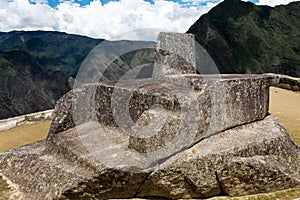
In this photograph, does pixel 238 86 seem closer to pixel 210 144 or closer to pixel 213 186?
pixel 210 144

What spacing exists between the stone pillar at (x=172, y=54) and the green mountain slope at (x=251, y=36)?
10576 cm

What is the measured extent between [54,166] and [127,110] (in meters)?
1.99

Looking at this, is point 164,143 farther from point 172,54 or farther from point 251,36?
point 251,36

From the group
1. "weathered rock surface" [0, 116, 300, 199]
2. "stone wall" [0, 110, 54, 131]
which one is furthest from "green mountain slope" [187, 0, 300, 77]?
"weathered rock surface" [0, 116, 300, 199]

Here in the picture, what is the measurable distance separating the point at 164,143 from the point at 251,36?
135 meters

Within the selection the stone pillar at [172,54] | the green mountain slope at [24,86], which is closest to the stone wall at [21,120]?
the stone pillar at [172,54]

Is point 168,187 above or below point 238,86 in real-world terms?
below

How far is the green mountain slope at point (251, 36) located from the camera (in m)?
114

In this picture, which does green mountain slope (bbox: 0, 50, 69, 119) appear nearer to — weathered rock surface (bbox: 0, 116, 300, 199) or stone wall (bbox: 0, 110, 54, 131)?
stone wall (bbox: 0, 110, 54, 131)

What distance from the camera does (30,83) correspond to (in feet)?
463

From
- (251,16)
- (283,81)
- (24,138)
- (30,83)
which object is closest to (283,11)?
(251,16)

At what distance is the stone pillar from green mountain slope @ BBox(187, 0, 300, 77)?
347ft

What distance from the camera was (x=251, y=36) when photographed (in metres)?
131

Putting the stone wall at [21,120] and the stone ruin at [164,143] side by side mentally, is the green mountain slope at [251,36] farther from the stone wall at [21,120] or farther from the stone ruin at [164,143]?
the stone ruin at [164,143]
